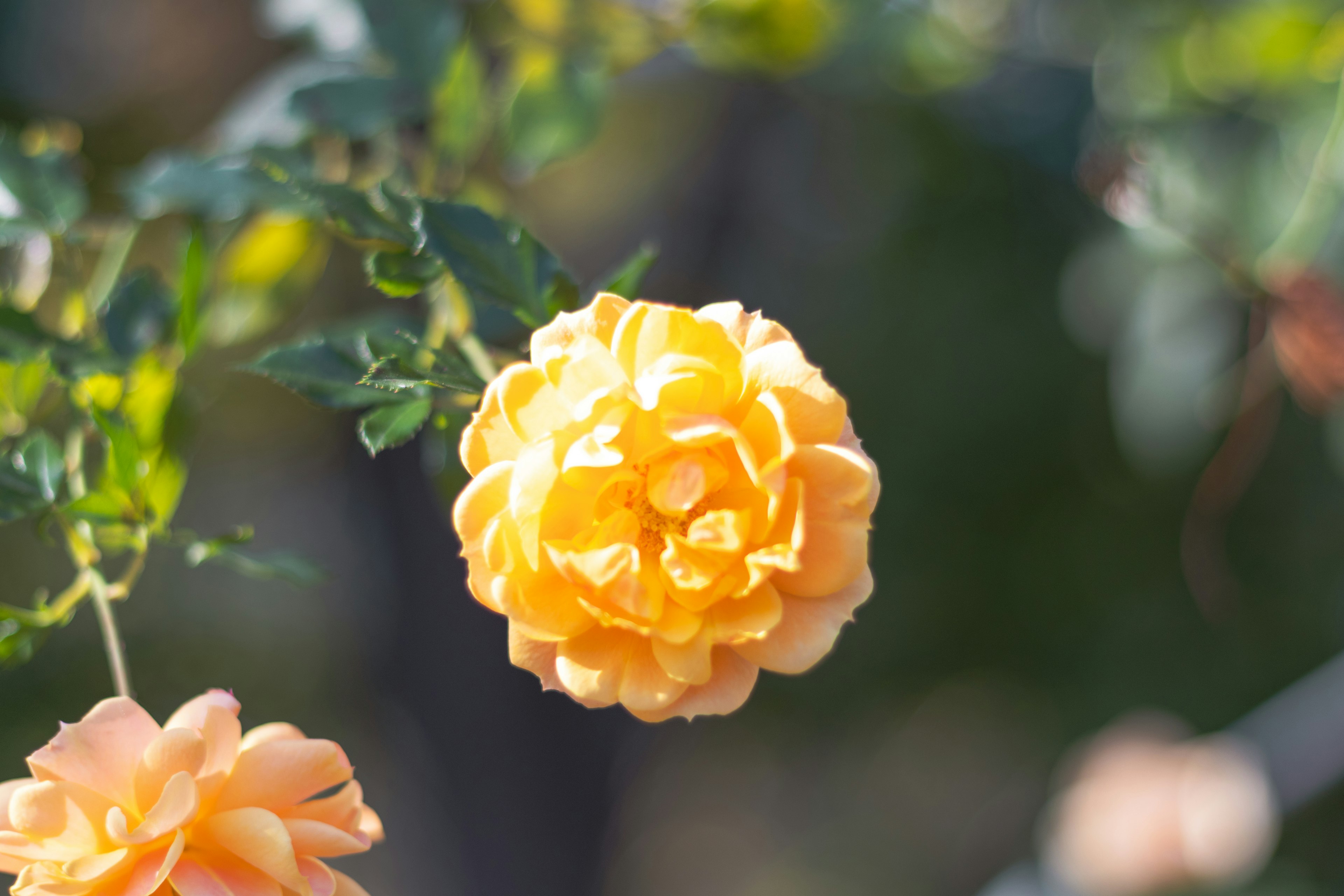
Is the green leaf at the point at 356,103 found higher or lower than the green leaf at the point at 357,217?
lower

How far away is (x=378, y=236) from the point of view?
351 millimetres

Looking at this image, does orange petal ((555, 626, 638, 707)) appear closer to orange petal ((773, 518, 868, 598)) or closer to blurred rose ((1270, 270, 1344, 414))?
orange petal ((773, 518, 868, 598))

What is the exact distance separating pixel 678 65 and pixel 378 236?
1.87ft

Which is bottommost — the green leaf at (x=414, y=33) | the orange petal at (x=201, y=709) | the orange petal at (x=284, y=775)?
the orange petal at (x=284, y=775)

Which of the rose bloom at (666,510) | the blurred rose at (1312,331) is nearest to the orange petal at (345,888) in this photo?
the rose bloom at (666,510)

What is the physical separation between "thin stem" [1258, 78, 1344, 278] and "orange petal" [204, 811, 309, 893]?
72 centimetres

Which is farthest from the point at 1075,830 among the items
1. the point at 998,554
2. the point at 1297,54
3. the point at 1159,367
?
the point at 1297,54

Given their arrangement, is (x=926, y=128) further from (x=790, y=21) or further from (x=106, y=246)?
(x=106, y=246)

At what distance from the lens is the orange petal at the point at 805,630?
26cm

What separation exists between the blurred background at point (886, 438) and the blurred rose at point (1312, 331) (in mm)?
33

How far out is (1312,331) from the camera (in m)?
0.61

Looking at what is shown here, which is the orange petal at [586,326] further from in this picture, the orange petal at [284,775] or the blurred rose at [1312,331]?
the blurred rose at [1312,331]

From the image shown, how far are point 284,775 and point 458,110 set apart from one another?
396 mm

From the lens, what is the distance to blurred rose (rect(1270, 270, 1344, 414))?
0.60 metres
